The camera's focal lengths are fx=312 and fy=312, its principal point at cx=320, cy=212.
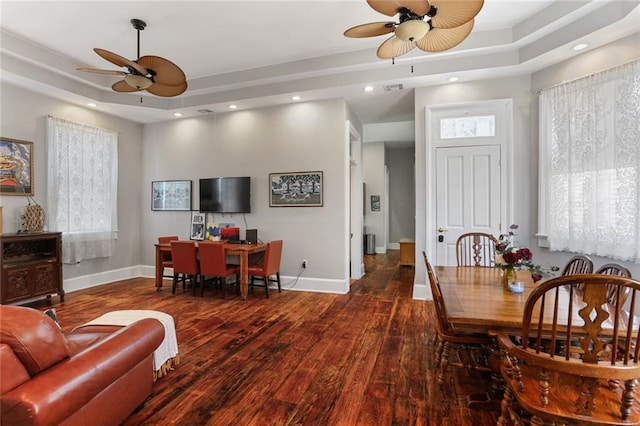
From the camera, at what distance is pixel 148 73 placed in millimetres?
3299

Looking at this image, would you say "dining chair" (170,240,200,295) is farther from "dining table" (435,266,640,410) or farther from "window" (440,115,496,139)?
"window" (440,115,496,139)

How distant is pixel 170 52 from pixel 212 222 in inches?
111

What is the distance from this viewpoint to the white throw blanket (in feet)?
7.66

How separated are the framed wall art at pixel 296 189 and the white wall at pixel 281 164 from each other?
0.09 meters

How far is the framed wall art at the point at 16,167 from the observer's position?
13.9 ft

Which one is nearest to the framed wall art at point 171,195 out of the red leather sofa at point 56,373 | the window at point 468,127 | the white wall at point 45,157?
the white wall at point 45,157

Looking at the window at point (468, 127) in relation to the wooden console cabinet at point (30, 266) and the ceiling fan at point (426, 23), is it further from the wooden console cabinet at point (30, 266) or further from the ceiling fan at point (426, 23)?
the wooden console cabinet at point (30, 266)

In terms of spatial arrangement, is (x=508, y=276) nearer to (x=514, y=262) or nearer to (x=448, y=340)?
(x=514, y=262)

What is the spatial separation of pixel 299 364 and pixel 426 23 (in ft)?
9.46

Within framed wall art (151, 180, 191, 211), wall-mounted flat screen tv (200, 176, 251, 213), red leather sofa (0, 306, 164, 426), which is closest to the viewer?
red leather sofa (0, 306, 164, 426)

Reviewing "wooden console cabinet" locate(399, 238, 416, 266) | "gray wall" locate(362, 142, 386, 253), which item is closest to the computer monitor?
"wooden console cabinet" locate(399, 238, 416, 266)

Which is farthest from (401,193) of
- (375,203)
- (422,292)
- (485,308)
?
(485,308)

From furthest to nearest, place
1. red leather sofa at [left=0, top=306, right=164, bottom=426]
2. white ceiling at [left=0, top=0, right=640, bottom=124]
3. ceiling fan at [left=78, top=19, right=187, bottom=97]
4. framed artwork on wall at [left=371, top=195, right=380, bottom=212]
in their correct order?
framed artwork on wall at [left=371, top=195, right=380, bottom=212], white ceiling at [left=0, top=0, right=640, bottom=124], ceiling fan at [left=78, top=19, right=187, bottom=97], red leather sofa at [left=0, top=306, right=164, bottom=426]

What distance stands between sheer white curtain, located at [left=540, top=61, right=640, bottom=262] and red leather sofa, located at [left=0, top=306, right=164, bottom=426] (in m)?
4.31
